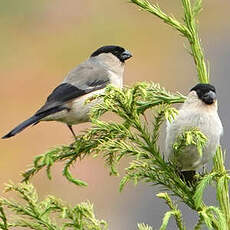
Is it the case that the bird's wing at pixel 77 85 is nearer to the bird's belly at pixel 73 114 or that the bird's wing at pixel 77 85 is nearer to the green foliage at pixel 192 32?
the bird's belly at pixel 73 114

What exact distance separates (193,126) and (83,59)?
13277mm

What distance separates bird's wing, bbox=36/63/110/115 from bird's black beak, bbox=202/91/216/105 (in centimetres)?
213

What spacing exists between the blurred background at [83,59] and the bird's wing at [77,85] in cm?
361

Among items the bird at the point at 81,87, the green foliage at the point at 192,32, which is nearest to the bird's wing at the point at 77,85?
the bird at the point at 81,87

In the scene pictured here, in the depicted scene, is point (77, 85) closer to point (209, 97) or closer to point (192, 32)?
point (209, 97)

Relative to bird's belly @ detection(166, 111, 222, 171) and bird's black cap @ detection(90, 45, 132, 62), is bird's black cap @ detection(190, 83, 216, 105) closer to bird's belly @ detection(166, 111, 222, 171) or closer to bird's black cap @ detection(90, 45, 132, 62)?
bird's belly @ detection(166, 111, 222, 171)

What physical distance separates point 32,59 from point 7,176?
603 centimetres

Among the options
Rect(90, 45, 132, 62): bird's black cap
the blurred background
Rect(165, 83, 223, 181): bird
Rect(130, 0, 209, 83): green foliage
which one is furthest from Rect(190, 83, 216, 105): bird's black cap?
the blurred background

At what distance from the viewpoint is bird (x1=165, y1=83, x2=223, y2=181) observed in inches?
150

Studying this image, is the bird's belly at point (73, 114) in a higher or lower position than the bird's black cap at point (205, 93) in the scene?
lower

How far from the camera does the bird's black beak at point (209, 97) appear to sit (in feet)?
13.5

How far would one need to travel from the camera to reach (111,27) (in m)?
19.7

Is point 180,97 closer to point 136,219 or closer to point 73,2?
point 136,219

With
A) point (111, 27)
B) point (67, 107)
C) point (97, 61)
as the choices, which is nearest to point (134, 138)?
point (67, 107)
